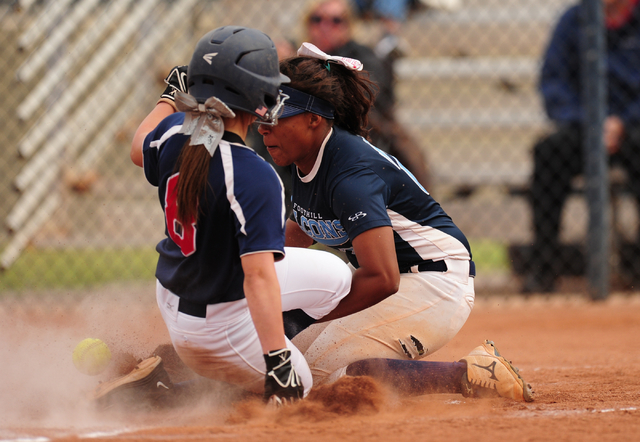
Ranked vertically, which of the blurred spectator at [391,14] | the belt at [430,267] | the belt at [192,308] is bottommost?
the belt at [192,308]

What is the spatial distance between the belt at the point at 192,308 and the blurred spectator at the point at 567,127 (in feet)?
14.0

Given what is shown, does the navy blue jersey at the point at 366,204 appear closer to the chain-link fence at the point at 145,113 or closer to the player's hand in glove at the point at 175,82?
the player's hand in glove at the point at 175,82

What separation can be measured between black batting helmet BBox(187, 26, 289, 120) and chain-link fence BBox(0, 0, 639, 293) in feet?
12.4

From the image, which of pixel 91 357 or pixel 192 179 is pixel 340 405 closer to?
pixel 192 179

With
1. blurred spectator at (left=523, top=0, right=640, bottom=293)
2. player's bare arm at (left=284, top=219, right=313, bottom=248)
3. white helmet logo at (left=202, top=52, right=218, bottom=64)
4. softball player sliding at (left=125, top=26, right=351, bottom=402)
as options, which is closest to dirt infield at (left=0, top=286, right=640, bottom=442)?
softball player sliding at (left=125, top=26, right=351, bottom=402)

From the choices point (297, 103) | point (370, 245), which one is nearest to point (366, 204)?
point (370, 245)

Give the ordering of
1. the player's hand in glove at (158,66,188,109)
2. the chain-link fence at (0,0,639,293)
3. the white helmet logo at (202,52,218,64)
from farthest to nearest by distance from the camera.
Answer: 1. the chain-link fence at (0,0,639,293)
2. the player's hand in glove at (158,66,188,109)
3. the white helmet logo at (202,52,218,64)

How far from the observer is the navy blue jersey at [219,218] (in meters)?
2.25

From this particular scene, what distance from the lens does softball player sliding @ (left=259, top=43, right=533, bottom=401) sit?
8.79 ft

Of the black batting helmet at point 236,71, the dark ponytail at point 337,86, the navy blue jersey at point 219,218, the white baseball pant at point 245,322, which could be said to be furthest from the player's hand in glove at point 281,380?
the dark ponytail at point 337,86

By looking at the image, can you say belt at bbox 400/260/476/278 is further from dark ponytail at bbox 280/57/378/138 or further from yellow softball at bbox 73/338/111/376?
yellow softball at bbox 73/338/111/376

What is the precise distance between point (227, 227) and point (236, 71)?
1.75ft

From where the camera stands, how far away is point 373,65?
5.61 meters

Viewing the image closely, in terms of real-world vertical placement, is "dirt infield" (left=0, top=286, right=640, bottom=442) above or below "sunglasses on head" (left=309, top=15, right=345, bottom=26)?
below
